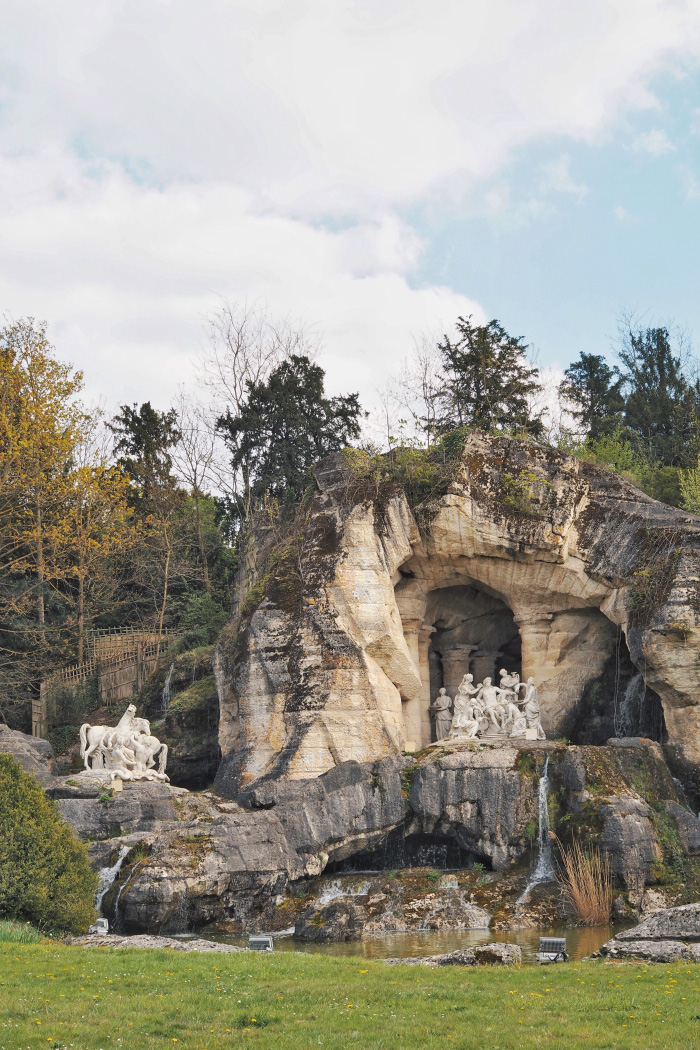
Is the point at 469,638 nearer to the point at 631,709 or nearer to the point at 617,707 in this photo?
the point at 617,707

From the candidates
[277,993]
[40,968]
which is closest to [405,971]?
[277,993]

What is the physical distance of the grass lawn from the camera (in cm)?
809

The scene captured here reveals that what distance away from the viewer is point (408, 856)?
2039 centimetres

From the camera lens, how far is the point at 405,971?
1100 cm

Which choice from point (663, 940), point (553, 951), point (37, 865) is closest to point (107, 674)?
point (37, 865)

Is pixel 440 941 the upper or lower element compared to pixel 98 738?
lower

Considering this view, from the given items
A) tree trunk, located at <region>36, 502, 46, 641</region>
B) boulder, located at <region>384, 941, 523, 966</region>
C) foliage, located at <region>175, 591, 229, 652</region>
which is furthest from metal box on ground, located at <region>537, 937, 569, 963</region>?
foliage, located at <region>175, 591, 229, 652</region>

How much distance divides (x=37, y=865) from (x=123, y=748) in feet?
30.5

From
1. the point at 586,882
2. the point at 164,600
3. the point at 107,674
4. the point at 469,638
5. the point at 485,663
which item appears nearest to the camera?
the point at 586,882

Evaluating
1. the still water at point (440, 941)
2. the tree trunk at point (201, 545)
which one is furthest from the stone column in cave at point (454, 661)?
the still water at point (440, 941)

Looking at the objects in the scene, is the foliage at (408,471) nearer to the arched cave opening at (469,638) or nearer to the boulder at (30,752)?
the arched cave opening at (469,638)

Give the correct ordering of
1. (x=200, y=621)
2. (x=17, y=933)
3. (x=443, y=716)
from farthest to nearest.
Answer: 1. (x=200, y=621)
2. (x=443, y=716)
3. (x=17, y=933)

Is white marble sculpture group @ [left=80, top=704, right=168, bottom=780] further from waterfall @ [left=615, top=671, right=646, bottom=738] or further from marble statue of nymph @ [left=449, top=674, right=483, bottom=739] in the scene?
waterfall @ [left=615, top=671, right=646, bottom=738]

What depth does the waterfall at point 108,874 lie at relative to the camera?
56.3 feet
